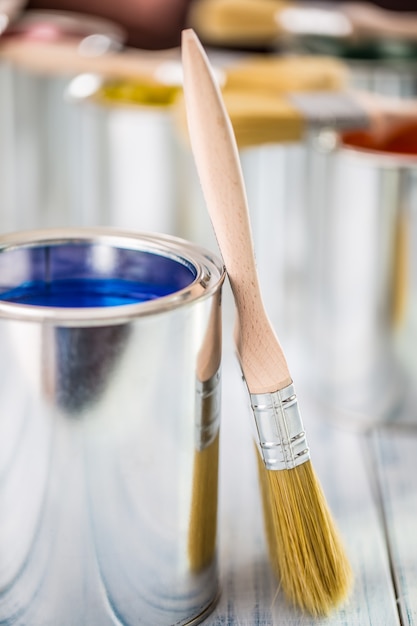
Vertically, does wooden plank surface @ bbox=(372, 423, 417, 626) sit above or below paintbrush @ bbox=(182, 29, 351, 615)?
below

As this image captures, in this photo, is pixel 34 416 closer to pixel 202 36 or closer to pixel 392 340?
pixel 392 340

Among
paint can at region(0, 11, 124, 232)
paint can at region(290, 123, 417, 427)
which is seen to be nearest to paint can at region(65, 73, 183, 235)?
paint can at region(0, 11, 124, 232)

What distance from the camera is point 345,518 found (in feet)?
1.82

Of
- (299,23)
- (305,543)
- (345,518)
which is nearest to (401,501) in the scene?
(345,518)

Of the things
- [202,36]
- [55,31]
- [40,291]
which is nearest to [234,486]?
[40,291]

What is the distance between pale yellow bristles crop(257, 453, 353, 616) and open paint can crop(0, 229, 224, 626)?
34mm

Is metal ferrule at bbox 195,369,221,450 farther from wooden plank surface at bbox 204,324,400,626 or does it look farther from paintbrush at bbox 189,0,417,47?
paintbrush at bbox 189,0,417,47

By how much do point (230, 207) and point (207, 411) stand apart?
87mm

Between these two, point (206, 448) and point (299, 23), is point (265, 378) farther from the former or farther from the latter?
point (299, 23)

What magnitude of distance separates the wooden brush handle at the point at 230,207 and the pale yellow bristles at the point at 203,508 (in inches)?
1.7

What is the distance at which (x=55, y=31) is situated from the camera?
0.98 m

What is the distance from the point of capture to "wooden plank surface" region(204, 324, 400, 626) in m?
0.47

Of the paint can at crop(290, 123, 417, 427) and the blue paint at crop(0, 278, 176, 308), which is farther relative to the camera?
the paint can at crop(290, 123, 417, 427)

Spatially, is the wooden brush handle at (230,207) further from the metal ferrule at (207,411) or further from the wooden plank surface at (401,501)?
the wooden plank surface at (401,501)
